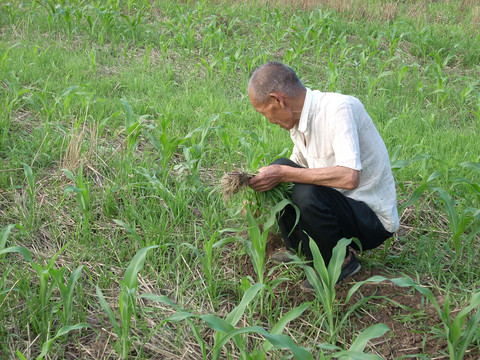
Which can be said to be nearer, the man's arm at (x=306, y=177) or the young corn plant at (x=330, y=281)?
the young corn plant at (x=330, y=281)

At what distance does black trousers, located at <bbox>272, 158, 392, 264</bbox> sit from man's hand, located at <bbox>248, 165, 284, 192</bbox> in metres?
0.11

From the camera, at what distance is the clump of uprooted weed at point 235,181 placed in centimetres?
309

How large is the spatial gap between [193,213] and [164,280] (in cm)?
69

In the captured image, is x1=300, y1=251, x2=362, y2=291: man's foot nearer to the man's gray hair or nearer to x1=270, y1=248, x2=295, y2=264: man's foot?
x1=270, y1=248, x2=295, y2=264: man's foot

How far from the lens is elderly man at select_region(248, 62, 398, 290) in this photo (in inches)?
117

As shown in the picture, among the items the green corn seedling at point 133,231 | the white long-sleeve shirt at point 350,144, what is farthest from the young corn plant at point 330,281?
the green corn seedling at point 133,231

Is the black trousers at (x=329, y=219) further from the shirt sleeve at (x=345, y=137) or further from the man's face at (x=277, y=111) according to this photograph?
the man's face at (x=277, y=111)

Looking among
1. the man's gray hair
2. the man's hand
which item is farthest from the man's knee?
the man's gray hair

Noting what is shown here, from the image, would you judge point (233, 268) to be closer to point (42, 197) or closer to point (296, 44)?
point (42, 197)

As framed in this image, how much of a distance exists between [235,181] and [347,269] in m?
0.86

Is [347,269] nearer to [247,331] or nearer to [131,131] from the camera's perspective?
[247,331]

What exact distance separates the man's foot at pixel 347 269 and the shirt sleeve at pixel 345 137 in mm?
626

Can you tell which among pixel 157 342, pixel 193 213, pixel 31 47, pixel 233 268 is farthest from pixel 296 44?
pixel 157 342

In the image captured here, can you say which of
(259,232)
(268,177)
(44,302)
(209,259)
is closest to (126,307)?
(44,302)
